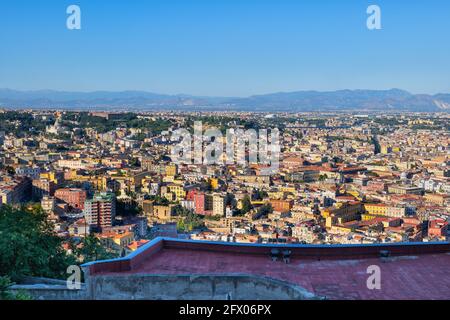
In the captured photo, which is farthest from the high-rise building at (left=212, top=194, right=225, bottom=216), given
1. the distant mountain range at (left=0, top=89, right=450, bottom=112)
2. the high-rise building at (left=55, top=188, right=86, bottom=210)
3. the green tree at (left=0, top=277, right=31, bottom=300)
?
the distant mountain range at (left=0, top=89, right=450, bottom=112)

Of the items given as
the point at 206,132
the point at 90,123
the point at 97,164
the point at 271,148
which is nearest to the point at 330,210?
the point at 97,164

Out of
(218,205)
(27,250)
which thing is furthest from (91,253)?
(218,205)

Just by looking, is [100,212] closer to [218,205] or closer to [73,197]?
[73,197]

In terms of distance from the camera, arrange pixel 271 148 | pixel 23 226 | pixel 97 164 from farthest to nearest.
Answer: pixel 271 148 < pixel 97 164 < pixel 23 226

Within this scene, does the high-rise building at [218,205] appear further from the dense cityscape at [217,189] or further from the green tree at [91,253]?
the green tree at [91,253]

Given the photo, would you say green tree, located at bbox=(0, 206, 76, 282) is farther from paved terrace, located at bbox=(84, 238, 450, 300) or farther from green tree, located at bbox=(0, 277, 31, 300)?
paved terrace, located at bbox=(84, 238, 450, 300)

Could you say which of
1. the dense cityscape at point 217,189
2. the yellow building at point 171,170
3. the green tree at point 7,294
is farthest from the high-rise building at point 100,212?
the green tree at point 7,294
